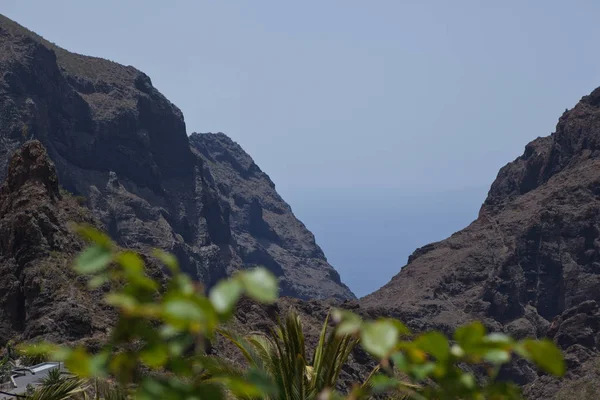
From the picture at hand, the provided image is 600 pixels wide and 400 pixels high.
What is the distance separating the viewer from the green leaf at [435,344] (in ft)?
4.76

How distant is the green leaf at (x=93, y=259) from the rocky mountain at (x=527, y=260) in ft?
209

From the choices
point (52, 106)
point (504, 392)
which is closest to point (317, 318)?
point (504, 392)

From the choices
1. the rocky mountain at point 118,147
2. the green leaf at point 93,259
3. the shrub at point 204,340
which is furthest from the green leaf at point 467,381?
the rocky mountain at point 118,147

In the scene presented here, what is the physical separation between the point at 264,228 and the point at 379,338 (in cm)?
17678

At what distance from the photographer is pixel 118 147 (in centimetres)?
11200

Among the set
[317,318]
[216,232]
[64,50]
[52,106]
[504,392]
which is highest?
[64,50]

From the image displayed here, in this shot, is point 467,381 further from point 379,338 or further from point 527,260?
point 527,260

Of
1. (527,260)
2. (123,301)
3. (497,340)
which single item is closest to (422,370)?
(497,340)

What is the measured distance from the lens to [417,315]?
2795 inches

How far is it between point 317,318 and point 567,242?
41351 millimetres

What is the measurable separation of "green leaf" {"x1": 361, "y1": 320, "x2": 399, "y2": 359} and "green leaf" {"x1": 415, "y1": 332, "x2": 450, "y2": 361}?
0.06 m

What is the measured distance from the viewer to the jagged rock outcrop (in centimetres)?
2470

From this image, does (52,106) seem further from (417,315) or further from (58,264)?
(58,264)

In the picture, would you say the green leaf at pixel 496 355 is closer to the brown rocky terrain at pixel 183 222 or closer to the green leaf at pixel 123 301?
the green leaf at pixel 123 301
